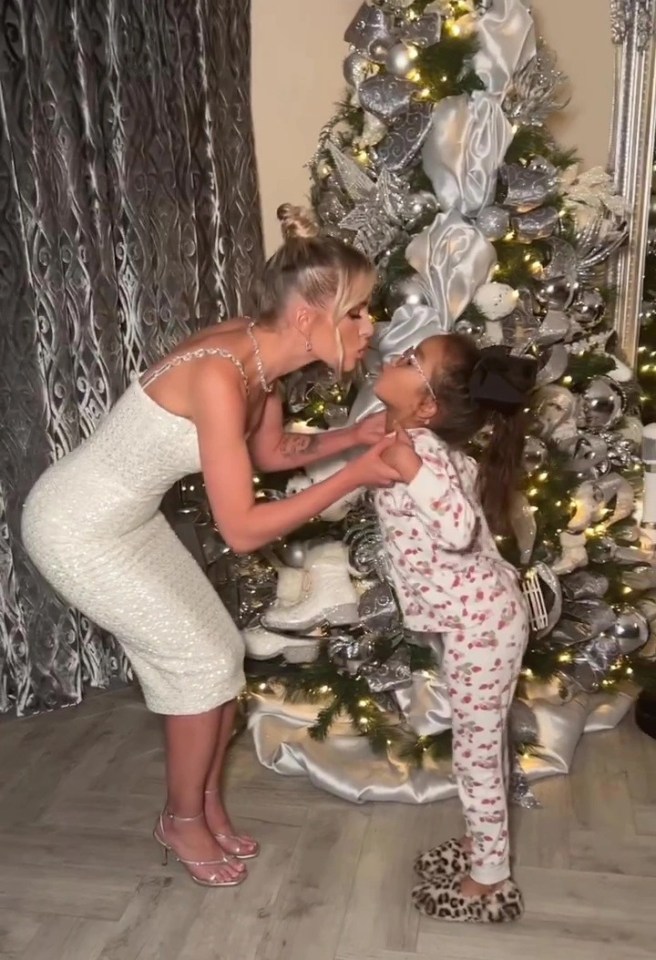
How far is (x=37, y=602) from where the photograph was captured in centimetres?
279

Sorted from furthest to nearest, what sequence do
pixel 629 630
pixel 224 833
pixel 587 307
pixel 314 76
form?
pixel 314 76 < pixel 629 630 < pixel 587 307 < pixel 224 833

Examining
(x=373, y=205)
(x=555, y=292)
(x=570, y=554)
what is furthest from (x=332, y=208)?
(x=570, y=554)

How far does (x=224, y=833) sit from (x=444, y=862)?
515mm

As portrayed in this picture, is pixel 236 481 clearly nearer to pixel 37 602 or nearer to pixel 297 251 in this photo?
pixel 297 251

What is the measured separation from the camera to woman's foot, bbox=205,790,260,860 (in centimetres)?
214

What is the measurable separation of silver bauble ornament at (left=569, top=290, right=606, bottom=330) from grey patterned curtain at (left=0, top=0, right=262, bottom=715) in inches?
41.1

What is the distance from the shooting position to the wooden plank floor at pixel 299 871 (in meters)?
1.87

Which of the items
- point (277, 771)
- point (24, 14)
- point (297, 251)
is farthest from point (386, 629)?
point (24, 14)

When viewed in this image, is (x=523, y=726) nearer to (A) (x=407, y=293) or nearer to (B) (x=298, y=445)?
(B) (x=298, y=445)

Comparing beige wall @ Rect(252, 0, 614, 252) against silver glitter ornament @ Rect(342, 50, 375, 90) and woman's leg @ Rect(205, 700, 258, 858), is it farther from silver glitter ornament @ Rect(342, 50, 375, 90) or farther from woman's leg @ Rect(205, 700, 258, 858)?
woman's leg @ Rect(205, 700, 258, 858)

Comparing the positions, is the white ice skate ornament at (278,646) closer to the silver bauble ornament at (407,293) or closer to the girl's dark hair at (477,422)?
the girl's dark hair at (477,422)

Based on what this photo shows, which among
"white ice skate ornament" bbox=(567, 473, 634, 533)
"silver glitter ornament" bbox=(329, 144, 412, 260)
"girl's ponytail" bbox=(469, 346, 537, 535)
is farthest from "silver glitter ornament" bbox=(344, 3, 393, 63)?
"white ice skate ornament" bbox=(567, 473, 634, 533)

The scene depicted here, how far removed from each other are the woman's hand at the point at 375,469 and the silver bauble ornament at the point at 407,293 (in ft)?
1.99

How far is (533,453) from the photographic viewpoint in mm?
2285
